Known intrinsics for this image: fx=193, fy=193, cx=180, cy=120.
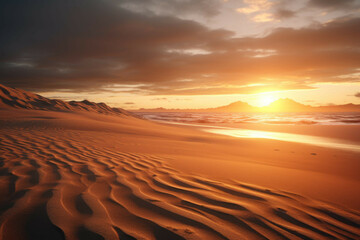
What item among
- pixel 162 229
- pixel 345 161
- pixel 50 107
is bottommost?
pixel 345 161

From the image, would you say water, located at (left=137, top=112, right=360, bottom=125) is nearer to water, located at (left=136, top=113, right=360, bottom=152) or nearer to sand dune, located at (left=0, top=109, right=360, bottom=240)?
water, located at (left=136, top=113, right=360, bottom=152)

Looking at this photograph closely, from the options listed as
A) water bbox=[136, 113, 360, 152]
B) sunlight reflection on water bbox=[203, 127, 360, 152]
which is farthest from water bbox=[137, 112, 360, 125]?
sunlight reflection on water bbox=[203, 127, 360, 152]

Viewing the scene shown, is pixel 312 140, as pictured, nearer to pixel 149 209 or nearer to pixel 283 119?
pixel 149 209

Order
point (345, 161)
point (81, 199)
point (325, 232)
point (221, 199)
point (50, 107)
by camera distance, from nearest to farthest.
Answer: point (325, 232) < point (81, 199) < point (221, 199) < point (345, 161) < point (50, 107)

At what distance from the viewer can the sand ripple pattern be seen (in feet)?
5.68

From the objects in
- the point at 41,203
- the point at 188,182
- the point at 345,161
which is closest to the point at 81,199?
the point at 41,203

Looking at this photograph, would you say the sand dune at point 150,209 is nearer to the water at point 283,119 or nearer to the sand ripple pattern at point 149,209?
the sand ripple pattern at point 149,209

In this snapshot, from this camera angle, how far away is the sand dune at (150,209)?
1.74m

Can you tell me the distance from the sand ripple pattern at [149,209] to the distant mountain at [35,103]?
25.6 m

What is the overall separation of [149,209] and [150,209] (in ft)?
0.04

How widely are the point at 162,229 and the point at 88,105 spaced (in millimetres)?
34677

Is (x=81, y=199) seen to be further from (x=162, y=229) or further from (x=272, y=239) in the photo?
(x=272, y=239)

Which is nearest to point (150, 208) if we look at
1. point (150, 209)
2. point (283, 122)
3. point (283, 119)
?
point (150, 209)

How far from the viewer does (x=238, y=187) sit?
3.00 meters
